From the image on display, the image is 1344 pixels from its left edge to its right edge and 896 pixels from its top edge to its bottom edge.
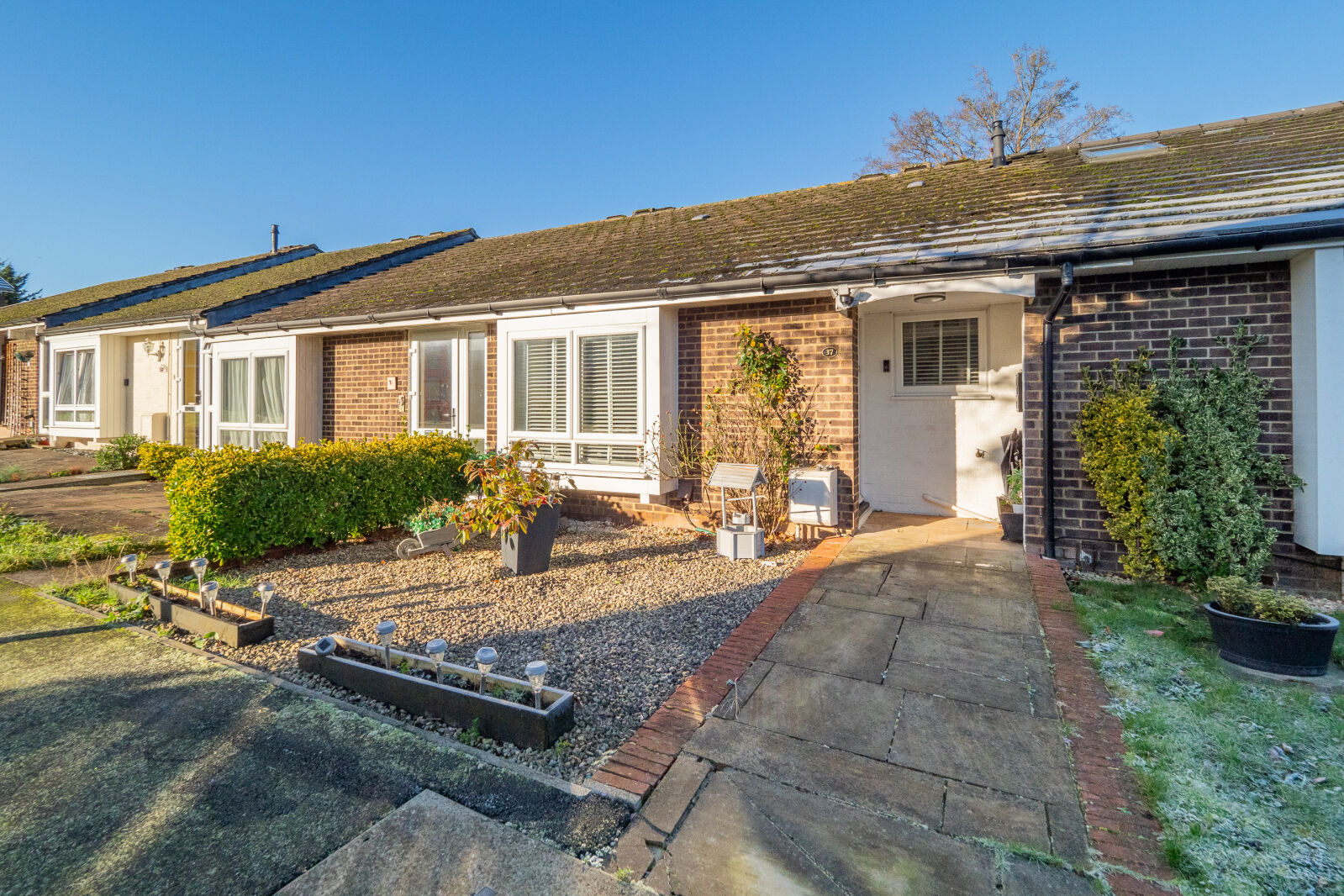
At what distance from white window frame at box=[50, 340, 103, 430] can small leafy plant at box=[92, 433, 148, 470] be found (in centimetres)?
190

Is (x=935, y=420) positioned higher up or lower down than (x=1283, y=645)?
higher up

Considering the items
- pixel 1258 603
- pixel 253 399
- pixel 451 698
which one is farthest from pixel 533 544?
pixel 253 399

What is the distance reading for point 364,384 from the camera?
33.8 ft

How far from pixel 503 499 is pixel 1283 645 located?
5425 millimetres

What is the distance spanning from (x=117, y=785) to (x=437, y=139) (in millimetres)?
15986

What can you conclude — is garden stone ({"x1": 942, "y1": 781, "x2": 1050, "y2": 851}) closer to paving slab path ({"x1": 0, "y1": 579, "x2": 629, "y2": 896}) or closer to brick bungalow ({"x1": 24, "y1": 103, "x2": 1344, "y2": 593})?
paving slab path ({"x1": 0, "y1": 579, "x2": 629, "y2": 896})

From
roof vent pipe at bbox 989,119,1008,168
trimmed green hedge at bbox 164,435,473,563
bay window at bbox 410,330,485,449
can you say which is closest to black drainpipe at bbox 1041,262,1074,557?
roof vent pipe at bbox 989,119,1008,168

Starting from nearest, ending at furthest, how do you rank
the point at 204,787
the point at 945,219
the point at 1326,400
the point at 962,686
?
the point at 204,787 → the point at 962,686 → the point at 1326,400 → the point at 945,219

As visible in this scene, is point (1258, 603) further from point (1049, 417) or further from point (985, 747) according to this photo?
point (1049, 417)

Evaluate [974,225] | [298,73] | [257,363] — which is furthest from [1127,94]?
[257,363]

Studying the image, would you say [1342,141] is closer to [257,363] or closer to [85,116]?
[257,363]

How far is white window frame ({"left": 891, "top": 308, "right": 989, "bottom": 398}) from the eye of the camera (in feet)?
25.1

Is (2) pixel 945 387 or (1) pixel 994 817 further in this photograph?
(2) pixel 945 387

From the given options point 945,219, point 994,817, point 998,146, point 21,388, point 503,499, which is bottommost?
point 994,817
